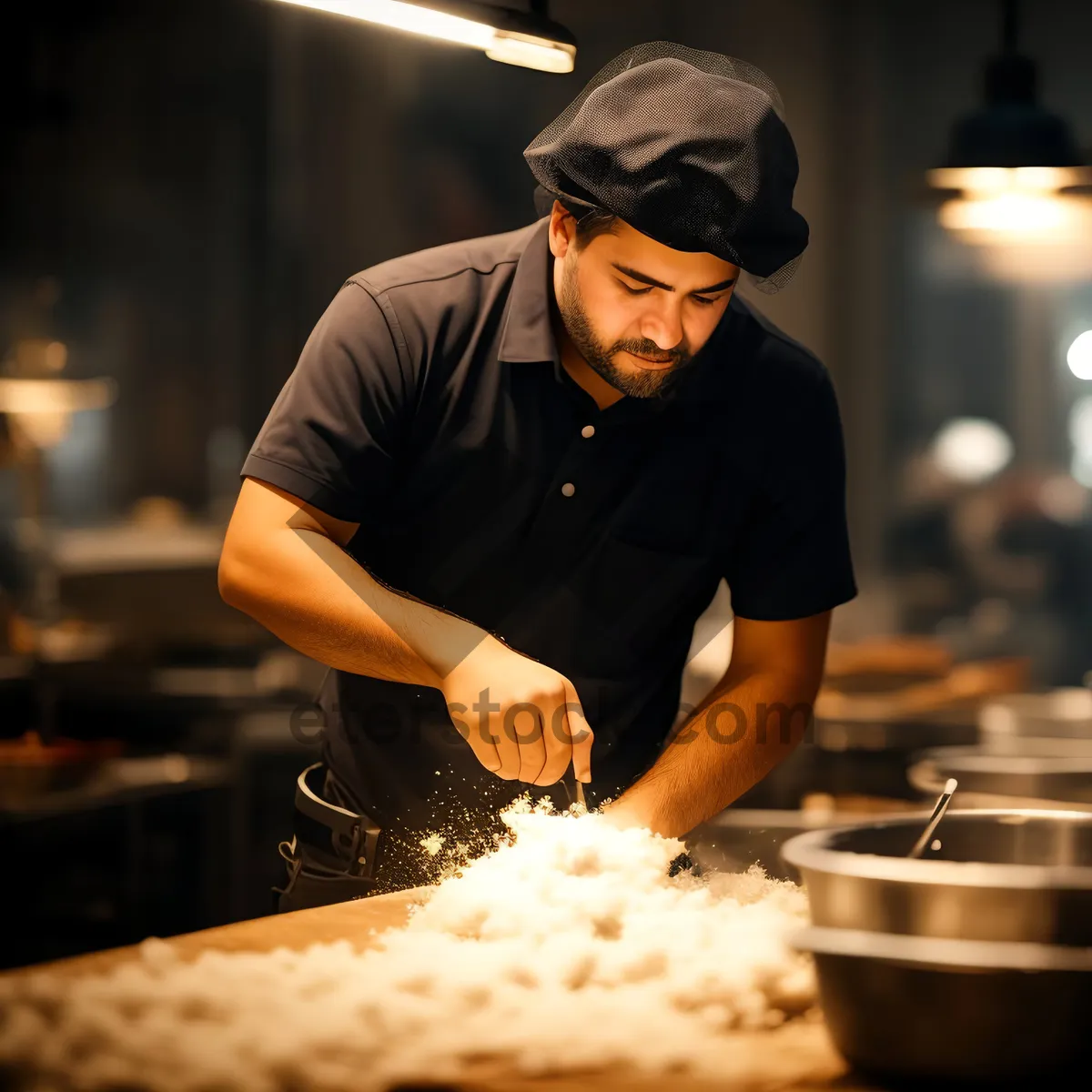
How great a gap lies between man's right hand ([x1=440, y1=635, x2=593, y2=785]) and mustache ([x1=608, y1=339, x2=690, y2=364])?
1.24 feet

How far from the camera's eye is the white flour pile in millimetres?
1063

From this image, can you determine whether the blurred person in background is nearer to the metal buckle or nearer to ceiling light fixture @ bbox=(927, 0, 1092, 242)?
ceiling light fixture @ bbox=(927, 0, 1092, 242)

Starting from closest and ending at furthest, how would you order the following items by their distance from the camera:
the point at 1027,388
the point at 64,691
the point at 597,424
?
the point at 597,424 → the point at 64,691 → the point at 1027,388

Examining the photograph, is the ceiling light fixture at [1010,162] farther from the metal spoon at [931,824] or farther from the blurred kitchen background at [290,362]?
the metal spoon at [931,824]

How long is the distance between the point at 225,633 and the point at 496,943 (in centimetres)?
361

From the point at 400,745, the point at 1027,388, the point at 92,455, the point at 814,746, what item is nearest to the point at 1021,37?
the point at 1027,388

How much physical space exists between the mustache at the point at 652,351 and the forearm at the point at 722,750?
1.49 ft

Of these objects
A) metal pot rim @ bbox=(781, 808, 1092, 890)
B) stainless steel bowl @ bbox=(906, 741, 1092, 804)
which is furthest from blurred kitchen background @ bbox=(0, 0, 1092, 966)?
metal pot rim @ bbox=(781, 808, 1092, 890)

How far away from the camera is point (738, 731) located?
6.02ft

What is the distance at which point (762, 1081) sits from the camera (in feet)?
3.48

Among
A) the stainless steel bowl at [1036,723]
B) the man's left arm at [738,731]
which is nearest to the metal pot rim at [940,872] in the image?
the man's left arm at [738,731]

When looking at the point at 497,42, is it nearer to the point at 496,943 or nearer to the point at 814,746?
the point at 496,943

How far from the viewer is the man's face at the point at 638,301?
63.9 inches

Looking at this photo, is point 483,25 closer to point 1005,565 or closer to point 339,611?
point 339,611
